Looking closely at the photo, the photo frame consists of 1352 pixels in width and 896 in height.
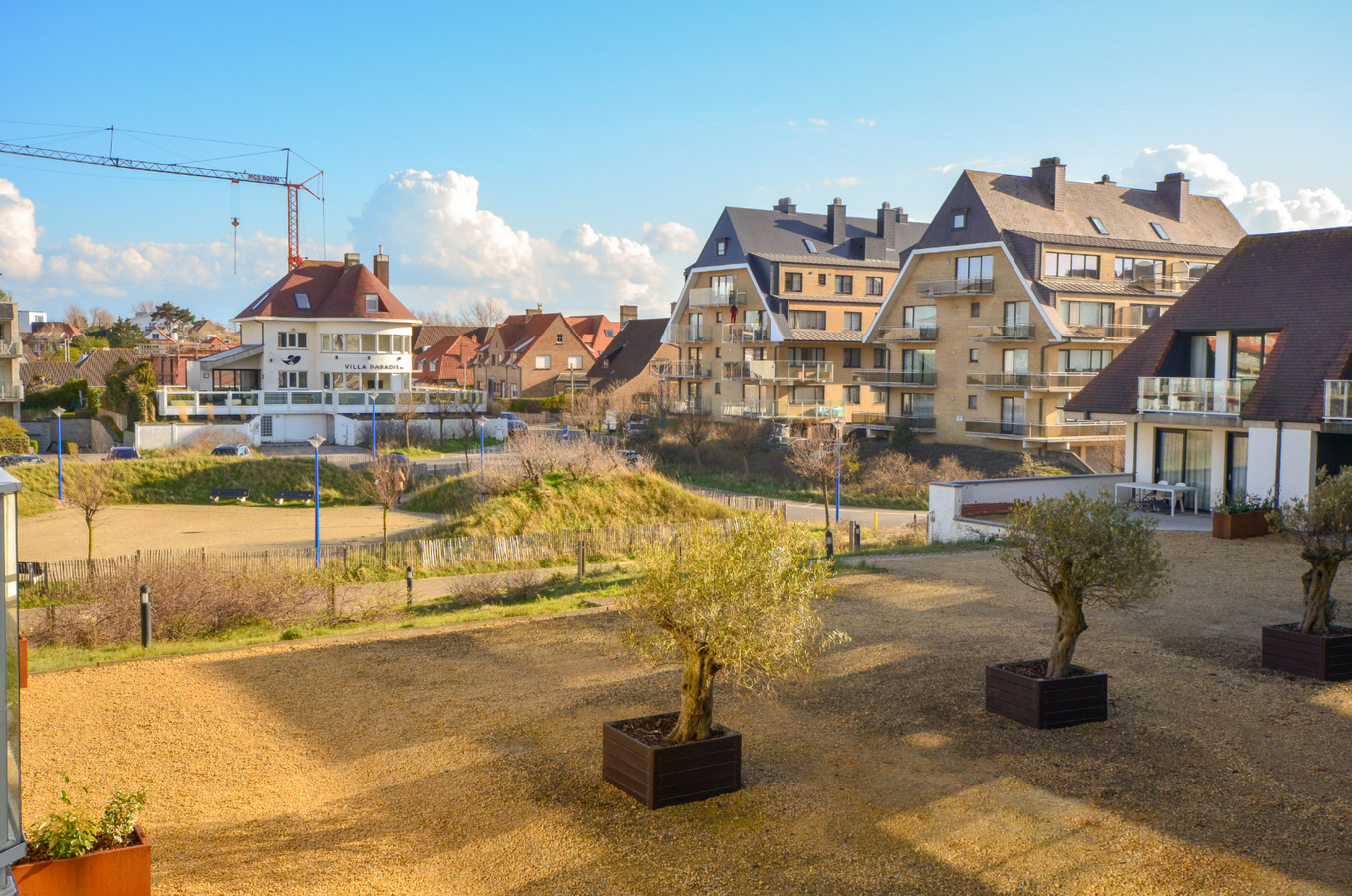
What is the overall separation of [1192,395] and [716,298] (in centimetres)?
3602

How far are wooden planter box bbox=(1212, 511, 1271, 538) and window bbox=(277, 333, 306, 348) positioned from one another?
165 feet

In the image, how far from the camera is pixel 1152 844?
8.10 m

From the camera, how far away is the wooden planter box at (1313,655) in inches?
496

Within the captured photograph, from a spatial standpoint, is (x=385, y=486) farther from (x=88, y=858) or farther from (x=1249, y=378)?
(x=88, y=858)

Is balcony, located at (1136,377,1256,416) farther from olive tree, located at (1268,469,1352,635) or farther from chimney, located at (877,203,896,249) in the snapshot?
chimney, located at (877,203,896,249)

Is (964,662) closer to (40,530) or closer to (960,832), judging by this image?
(960,832)

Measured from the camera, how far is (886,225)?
61875 millimetres

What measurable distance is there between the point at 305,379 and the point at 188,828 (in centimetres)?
5567

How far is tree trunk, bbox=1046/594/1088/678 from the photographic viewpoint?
36.4ft

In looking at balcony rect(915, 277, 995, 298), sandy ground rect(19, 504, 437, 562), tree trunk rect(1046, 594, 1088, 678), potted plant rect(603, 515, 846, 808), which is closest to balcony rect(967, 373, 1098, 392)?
balcony rect(915, 277, 995, 298)

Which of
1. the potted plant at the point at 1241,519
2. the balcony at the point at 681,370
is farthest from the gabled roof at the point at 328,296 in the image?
the potted plant at the point at 1241,519

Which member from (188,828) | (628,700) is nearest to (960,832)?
(628,700)

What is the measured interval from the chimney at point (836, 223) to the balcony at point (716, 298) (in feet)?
20.5

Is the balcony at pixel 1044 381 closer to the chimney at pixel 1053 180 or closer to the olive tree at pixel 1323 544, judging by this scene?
the chimney at pixel 1053 180
